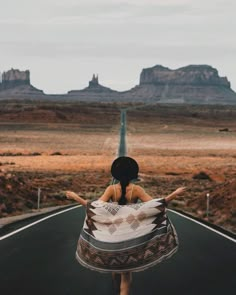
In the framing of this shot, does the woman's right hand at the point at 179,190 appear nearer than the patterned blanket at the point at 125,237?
No

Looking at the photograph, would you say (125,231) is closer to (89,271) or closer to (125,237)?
(125,237)

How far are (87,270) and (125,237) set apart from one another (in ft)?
13.5

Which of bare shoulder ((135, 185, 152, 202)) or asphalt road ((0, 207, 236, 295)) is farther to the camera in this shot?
asphalt road ((0, 207, 236, 295))

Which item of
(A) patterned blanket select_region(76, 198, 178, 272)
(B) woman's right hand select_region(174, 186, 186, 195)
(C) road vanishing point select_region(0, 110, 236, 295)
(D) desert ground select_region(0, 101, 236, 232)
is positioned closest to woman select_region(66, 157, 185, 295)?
(A) patterned blanket select_region(76, 198, 178, 272)

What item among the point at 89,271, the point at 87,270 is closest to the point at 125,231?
the point at 89,271

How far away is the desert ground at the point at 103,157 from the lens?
94.5 ft

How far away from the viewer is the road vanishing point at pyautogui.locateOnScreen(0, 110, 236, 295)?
899 cm

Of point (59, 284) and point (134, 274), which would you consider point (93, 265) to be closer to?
point (59, 284)

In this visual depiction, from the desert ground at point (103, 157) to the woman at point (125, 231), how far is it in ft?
42.1

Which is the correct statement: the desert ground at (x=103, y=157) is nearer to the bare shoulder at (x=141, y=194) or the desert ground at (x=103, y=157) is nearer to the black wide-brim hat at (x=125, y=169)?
the bare shoulder at (x=141, y=194)

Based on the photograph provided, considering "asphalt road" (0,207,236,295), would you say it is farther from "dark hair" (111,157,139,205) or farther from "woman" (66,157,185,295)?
"dark hair" (111,157,139,205)

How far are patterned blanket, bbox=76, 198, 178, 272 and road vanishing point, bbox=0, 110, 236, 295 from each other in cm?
205

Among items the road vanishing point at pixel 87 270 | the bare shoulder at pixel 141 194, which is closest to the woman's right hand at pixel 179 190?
the bare shoulder at pixel 141 194

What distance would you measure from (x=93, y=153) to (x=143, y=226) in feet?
259
